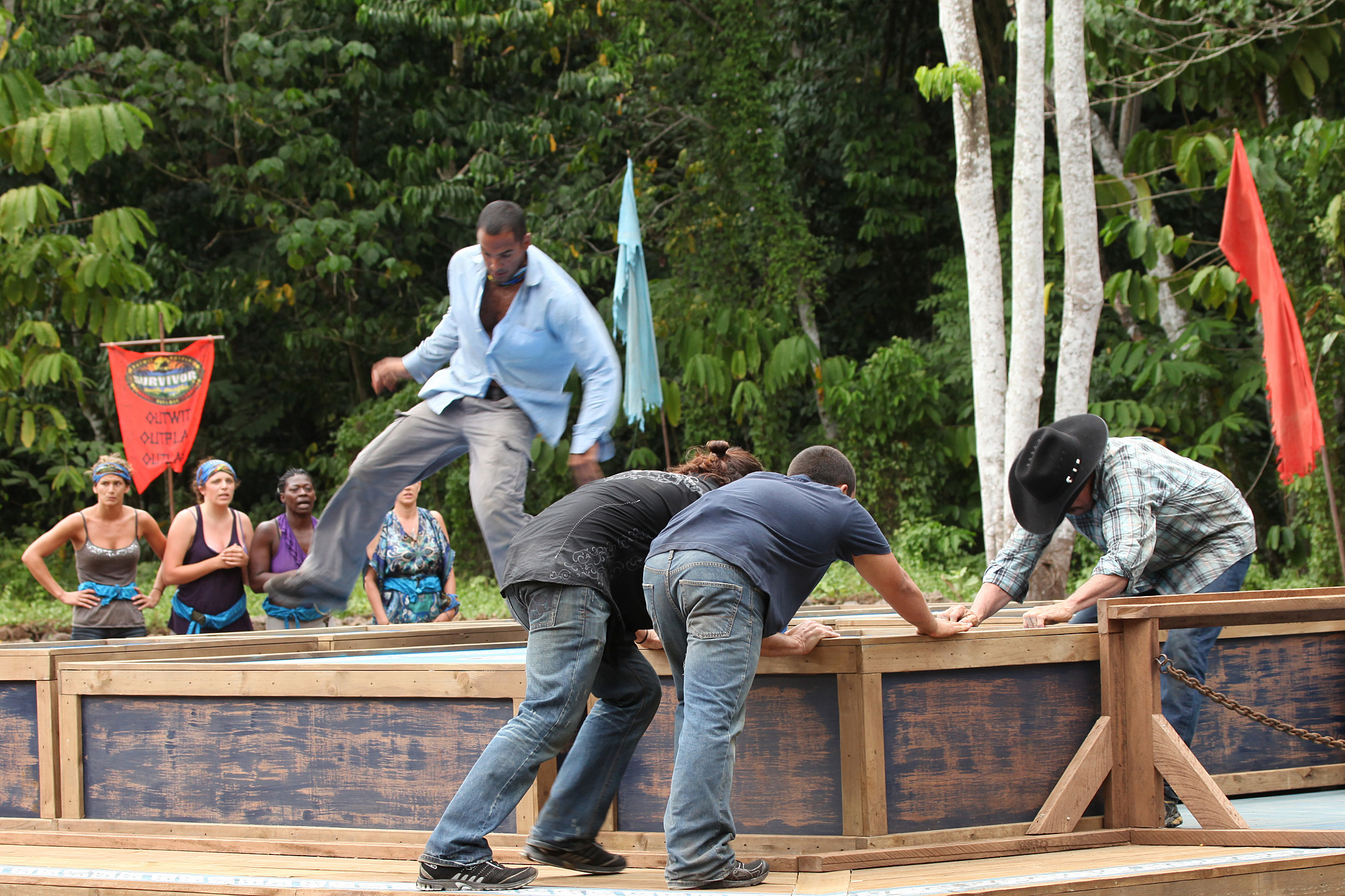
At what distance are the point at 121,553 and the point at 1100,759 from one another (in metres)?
4.91

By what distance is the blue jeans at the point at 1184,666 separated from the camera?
393cm

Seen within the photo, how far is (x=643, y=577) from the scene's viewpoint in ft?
10.9

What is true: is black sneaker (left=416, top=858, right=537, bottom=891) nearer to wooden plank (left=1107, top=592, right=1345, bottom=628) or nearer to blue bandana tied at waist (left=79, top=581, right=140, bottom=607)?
wooden plank (left=1107, top=592, right=1345, bottom=628)

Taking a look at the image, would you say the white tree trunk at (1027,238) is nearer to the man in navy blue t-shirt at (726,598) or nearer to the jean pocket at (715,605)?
the man in navy blue t-shirt at (726,598)

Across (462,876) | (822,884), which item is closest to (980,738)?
(822,884)

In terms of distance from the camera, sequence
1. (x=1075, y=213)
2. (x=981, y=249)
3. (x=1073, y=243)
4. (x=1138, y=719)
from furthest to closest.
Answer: (x=981, y=249) < (x=1073, y=243) < (x=1075, y=213) < (x=1138, y=719)

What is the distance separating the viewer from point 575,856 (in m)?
3.43

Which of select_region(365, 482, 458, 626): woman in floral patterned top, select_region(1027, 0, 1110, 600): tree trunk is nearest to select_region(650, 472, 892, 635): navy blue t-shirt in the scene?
select_region(365, 482, 458, 626): woman in floral patterned top

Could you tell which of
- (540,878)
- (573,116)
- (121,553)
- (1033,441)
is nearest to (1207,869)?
(1033,441)

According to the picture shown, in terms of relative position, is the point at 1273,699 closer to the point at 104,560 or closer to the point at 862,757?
the point at 862,757

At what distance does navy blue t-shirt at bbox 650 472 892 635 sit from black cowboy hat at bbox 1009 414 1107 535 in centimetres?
91

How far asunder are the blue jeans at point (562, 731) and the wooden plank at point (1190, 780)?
4.90 ft

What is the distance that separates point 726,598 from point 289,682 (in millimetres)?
1658

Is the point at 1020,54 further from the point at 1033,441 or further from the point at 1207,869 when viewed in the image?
the point at 1207,869
